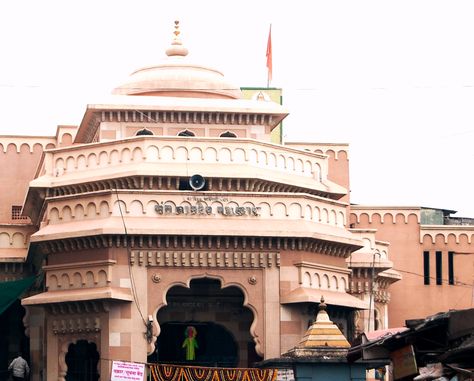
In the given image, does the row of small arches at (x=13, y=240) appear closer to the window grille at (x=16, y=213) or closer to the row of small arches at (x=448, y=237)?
the window grille at (x=16, y=213)

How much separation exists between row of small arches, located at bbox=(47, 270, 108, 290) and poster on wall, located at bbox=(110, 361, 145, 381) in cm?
298

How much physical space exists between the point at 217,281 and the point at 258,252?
260cm

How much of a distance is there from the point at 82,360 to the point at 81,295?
4401 mm

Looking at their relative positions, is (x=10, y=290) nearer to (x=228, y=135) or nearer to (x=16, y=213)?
(x=16, y=213)

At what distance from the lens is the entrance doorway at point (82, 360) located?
51.1m

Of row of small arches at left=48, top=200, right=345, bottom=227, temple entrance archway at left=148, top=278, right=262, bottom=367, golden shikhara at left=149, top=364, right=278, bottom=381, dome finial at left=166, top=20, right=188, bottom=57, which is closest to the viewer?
golden shikhara at left=149, top=364, right=278, bottom=381

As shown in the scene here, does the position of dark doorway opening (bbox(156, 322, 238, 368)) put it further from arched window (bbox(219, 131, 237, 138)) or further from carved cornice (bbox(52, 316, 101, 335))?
arched window (bbox(219, 131, 237, 138))

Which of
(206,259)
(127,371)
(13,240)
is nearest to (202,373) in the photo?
(127,371)

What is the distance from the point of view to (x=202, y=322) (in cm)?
5081

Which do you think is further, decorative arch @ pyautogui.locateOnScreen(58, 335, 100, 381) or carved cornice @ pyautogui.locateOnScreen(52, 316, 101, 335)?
decorative arch @ pyautogui.locateOnScreen(58, 335, 100, 381)

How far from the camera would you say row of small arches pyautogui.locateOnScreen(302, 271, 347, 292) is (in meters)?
49.1

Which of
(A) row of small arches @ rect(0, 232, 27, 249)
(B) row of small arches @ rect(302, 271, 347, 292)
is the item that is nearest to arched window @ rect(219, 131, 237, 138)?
(B) row of small arches @ rect(302, 271, 347, 292)

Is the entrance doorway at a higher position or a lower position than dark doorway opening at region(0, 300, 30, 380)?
lower

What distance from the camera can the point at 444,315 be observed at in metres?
28.3
